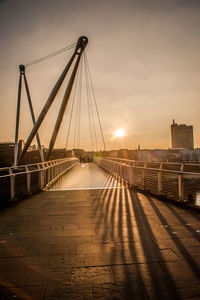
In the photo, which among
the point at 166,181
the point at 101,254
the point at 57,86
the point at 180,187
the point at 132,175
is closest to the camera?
the point at 101,254

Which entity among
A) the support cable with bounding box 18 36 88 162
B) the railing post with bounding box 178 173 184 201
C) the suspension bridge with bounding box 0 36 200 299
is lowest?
the suspension bridge with bounding box 0 36 200 299

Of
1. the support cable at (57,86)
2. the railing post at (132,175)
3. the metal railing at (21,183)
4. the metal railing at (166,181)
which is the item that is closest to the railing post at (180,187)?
the metal railing at (166,181)

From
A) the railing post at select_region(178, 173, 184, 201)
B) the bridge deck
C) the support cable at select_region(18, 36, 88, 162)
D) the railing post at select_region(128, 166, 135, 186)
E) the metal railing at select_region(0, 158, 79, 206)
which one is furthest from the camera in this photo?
the support cable at select_region(18, 36, 88, 162)

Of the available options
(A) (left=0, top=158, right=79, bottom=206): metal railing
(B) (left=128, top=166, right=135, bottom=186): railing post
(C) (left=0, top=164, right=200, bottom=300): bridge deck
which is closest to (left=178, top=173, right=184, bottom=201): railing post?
(C) (left=0, top=164, right=200, bottom=300): bridge deck

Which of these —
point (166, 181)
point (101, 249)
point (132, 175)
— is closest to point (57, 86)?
point (132, 175)

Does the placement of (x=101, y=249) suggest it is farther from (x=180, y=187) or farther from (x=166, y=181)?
(x=166, y=181)

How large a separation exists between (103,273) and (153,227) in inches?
80.3

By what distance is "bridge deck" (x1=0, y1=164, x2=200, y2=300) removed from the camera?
7.41 feet

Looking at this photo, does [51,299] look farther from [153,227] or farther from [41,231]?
[153,227]

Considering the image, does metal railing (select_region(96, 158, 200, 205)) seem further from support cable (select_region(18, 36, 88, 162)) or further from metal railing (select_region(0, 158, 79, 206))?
support cable (select_region(18, 36, 88, 162))

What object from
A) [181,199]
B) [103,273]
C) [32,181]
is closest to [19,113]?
[32,181]

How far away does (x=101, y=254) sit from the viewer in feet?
10.2

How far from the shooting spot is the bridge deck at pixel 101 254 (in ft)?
7.41

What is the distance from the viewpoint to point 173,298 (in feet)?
6.86
